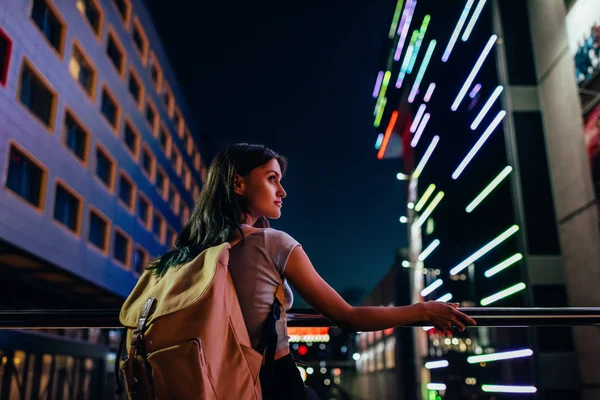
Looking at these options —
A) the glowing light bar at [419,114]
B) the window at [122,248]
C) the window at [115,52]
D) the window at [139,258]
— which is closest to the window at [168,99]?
the window at [115,52]

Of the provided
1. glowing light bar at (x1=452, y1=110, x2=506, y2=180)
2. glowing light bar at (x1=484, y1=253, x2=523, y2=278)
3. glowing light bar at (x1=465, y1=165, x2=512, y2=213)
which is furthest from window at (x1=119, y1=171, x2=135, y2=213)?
glowing light bar at (x1=484, y1=253, x2=523, y2=278)

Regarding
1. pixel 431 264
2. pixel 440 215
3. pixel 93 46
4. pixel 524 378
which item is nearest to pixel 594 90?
pixel 524 378

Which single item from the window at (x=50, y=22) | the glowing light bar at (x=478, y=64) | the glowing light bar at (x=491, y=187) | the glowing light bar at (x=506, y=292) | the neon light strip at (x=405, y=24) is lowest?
the glowing light bar at (x=506, y=292)

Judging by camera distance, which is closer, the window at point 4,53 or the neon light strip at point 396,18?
the window at point 4,53

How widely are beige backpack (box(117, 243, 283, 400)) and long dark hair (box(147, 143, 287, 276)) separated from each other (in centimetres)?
17

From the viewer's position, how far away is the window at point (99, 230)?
89.0 feet

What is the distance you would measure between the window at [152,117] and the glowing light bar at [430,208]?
2149 cm

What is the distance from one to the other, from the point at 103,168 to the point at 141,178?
6.63m

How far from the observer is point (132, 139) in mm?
34875

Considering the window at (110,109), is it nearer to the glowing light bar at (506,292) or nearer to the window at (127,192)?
the window at (127,192)

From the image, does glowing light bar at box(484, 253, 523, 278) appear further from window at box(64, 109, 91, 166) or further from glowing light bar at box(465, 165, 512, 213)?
window at box(64, 109, 91, 166)

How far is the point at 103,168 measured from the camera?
1152 inches

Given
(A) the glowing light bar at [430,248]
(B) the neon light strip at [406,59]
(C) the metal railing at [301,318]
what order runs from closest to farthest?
(C) the metal railing at [301,318], (A) the glowing light bar at [430,248], (B) the neon light strip at [406,59]

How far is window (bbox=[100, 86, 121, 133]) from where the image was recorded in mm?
29688
